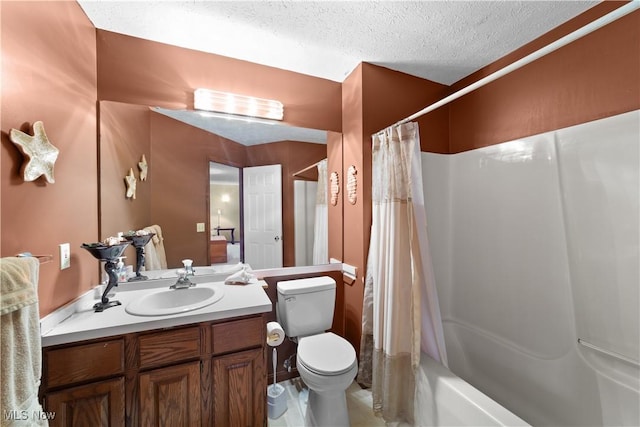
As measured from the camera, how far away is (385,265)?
1625 millimetres

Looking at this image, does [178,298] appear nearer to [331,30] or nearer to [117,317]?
[117,317]

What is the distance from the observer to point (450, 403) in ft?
4.09

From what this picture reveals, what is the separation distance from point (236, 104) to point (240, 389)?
1.78 metres

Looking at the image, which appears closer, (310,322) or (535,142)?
(535,142)

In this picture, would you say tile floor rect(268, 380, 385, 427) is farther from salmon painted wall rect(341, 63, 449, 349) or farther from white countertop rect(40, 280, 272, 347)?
white countertop rect(40, 280, 272, 347)

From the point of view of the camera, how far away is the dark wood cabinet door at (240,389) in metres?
1.24

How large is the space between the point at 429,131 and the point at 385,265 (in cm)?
134

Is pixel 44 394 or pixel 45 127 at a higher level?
pixel 45 127

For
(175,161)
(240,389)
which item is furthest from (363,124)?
(240,389)

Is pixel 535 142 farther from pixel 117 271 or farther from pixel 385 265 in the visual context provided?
pixel 117 271

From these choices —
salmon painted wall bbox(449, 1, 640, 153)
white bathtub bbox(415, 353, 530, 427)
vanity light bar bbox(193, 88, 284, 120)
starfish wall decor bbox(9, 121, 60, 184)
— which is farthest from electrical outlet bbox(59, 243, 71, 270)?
salmon painted wall bbox(449, 1, 640, 153)

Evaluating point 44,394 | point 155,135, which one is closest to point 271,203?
point 155,135

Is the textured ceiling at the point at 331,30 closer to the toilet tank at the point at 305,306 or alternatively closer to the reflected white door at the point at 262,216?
the reflected white door at the point at 262,216

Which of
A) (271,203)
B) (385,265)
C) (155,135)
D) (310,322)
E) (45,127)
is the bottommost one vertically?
(310,322)
